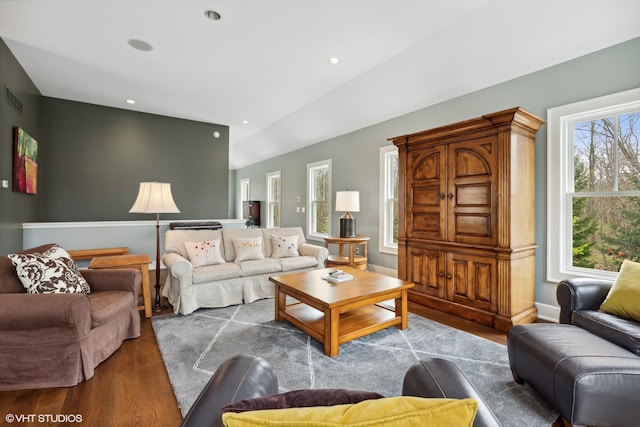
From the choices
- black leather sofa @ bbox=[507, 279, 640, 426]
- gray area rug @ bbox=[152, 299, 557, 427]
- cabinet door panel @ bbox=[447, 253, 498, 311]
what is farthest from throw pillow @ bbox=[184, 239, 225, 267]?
black leather sofa @ bbox=[507, 279, 640, 426]

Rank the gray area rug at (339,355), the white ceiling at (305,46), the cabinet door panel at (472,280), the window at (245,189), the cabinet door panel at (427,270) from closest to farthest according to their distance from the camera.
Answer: the gray area rug at (339,355)
the white ceiling at (305,46)
the cabinet door panel at (472,280)
the cabinet door panel at (427,270)
the window at (245,189)

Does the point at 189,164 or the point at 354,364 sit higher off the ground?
the point at 189,164

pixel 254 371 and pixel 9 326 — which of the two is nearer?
pixel 254 371

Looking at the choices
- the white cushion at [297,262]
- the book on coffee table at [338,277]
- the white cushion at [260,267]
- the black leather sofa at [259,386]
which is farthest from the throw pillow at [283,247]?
the black leather sofa at [259,386]

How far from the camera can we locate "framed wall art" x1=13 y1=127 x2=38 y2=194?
3641 mm

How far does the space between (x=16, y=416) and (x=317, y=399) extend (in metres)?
2.05

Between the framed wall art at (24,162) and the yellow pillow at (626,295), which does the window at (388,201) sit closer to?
the yellow pillow at (626,295)

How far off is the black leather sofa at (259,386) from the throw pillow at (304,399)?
0.16 metres

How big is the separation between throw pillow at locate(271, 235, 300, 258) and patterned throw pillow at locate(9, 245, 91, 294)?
219 centimetres

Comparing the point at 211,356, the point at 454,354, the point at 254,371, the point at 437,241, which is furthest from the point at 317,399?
the point at 437,241

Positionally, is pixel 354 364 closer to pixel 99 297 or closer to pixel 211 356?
pixel 211 356

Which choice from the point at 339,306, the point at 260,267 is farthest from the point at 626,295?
the point at 260,267

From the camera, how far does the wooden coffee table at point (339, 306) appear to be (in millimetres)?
2357

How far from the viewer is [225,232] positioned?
416cm
